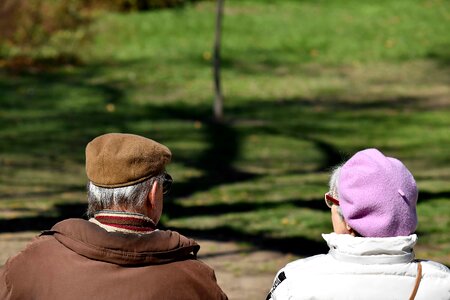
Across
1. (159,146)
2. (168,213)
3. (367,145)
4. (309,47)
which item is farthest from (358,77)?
(159,146)

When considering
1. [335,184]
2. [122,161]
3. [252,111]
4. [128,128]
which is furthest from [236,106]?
[122,161]

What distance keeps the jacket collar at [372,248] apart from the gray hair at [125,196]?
22.1 inches

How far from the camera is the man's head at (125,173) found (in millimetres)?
3082

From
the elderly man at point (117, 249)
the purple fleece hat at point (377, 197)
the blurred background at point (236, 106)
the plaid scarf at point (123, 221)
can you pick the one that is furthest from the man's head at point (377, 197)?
the blurred background at point (236, 106)

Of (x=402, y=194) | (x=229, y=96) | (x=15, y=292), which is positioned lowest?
(x=229, y=96)

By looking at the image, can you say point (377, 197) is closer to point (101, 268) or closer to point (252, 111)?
point (101, 268)

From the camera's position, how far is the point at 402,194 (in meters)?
3.00

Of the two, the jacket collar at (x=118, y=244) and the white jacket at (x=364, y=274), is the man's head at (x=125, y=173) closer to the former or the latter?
the jacket collar at (x=118, y=244)

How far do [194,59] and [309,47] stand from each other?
98.8 inches

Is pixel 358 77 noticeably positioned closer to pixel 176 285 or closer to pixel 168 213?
pixel 168 213

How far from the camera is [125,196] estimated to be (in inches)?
122

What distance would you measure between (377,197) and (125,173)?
75 cm

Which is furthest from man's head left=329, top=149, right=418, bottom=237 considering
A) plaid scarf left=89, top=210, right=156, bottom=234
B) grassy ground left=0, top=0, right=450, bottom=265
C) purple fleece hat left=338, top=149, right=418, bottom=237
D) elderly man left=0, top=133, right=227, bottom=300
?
grassy ground left=0, top=0, right=450, bottom=265

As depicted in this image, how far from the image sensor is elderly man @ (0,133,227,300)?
3.00m
